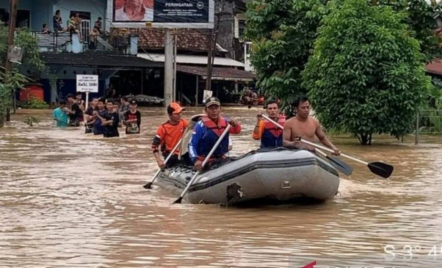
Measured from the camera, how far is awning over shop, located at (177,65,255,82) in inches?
2200

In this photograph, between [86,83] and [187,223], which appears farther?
[86,83]

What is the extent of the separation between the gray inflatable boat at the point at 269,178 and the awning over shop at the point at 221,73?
4212cm

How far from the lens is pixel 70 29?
49688mm

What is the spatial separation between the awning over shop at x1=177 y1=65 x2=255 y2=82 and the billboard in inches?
220

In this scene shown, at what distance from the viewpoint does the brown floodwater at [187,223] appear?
9328 mm

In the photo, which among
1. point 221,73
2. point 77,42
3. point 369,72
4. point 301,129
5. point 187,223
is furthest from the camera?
point 221,73

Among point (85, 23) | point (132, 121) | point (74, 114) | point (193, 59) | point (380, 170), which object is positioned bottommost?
point (74, 114)

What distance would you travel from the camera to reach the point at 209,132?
1349 cm

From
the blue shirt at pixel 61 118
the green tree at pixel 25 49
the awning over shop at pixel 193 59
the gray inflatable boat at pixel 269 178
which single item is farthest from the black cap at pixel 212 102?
the awning over shop at pixel 193 59

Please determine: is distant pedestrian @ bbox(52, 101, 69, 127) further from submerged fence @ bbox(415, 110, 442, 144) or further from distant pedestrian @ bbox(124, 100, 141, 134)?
submerged fence @ bbox(415, 110, 442, 144)

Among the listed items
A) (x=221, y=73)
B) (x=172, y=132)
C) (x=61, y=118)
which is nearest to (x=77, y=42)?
(x=221, y=73)

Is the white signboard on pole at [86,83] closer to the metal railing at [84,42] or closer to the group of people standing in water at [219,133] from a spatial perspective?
the metal railing at [84,42]

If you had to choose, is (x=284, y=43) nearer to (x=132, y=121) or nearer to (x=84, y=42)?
(x=132, y=121)

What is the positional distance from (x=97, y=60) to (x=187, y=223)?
38.5 metres
